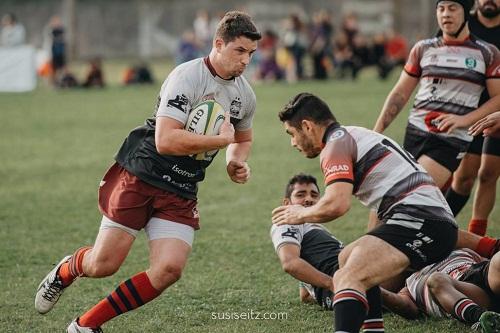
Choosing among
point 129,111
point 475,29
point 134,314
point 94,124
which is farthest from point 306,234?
point 129,111

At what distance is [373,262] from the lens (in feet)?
16.9

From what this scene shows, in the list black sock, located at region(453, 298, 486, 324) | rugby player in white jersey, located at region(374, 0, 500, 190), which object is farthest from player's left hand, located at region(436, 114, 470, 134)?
black sock, located at region(453, 298, 486, 324)

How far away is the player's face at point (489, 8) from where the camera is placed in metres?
8.18

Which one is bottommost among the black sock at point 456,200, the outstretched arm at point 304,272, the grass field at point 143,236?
the grass field at point 143,236

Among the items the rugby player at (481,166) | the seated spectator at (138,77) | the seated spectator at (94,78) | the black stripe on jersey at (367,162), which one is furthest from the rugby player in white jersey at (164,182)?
the seated spectator at (138,77)

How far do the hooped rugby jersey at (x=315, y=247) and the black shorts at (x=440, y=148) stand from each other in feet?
4.43

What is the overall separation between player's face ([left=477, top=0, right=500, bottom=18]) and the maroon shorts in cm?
359

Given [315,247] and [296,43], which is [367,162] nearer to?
[315,247]

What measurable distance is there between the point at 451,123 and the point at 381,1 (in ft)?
120

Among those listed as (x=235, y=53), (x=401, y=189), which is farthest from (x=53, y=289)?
(x=401, y=189)

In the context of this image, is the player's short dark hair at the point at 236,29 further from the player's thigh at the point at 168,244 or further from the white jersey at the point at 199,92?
the player's thigh at the point at 168,244

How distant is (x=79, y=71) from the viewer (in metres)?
35.1

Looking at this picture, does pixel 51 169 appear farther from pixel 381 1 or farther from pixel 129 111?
pixel 381 1

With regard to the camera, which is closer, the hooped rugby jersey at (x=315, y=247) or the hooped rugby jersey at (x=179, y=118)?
the hooped rugby jersey at (x=179, y=118)
